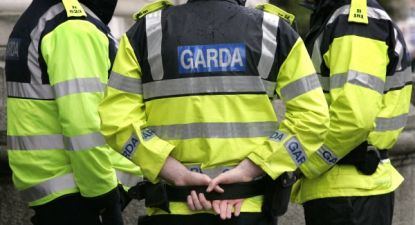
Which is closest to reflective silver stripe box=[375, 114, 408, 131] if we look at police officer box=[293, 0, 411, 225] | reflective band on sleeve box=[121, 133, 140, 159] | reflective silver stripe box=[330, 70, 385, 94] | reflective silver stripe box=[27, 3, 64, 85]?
police officer box=[293, 0, 411, 225]

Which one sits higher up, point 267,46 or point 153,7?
point 153,7

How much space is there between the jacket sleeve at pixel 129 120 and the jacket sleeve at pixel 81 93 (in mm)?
694

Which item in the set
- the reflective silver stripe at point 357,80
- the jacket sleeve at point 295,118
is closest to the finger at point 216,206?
the jacket sleeve at point 295,118

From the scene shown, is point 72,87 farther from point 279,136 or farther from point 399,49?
point 399,49

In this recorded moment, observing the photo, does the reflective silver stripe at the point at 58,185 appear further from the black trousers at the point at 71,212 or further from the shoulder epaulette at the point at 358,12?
the shoulder epaulette at the point at 358,12

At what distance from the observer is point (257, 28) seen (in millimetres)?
3504

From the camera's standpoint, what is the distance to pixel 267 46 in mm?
3488

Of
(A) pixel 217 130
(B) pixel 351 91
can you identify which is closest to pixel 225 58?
(A) pixel 217 130

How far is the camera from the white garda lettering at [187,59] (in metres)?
3.47

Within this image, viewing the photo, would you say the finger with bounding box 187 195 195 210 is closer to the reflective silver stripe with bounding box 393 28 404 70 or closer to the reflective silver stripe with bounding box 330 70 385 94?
the reflective silver stripe with bounding box 330 70 385 94

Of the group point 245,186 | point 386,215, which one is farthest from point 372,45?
point 245,186

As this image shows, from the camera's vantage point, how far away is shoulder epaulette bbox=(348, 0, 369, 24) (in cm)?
434

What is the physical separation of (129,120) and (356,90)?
1.19 metres

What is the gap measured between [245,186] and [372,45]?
3.94 feet
